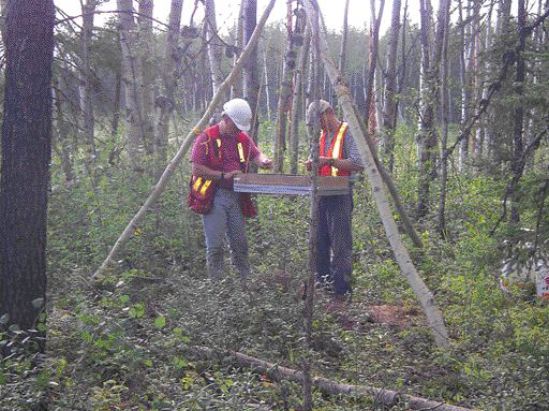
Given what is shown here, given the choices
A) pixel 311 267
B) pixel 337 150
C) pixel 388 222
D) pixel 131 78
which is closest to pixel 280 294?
pixel 388 222

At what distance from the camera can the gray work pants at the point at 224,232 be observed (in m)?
7.94

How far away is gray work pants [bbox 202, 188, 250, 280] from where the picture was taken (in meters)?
7.94

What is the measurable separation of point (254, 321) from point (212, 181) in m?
1.98

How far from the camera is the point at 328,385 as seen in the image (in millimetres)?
5598

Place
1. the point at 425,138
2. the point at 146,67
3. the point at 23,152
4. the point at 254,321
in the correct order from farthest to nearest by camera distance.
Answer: the point at 146,67 < the point at 425,138 < the point at 254,321 < the point at 23,152

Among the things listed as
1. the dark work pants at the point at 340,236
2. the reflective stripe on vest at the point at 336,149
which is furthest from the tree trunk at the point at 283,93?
the dark work pants at the point at 340,236

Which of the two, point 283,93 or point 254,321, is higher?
point 283,93

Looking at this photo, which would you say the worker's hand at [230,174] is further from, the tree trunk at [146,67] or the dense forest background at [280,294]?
the tree trunk at [146,67]

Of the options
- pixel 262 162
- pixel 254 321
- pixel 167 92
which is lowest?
pixel 254 321

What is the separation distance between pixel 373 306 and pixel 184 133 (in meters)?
6.43

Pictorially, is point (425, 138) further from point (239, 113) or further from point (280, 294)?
point (280, 294)

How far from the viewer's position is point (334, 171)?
8.28m

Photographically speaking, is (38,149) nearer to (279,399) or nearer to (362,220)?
(279,399)

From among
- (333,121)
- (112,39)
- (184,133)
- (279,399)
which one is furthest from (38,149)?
(112,39)
